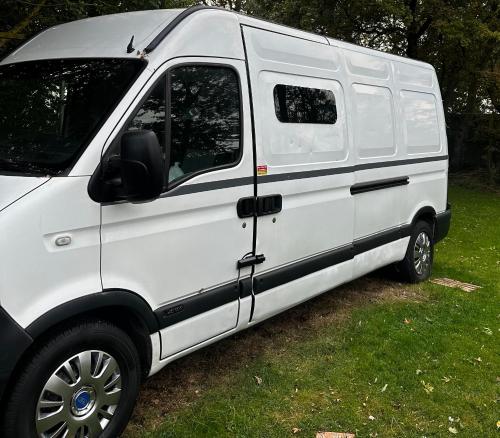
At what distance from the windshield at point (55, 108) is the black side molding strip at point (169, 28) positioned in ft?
0.39

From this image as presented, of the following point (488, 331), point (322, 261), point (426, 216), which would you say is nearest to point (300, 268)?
point (322, 261)

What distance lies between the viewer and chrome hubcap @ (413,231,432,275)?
629 cm

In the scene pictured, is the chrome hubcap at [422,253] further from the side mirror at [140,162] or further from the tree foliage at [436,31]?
the tree foliage at [436,31]

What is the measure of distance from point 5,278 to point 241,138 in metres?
1.81

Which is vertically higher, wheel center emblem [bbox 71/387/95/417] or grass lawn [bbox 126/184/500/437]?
wheel center emblem [bbox 71/387/95/417]

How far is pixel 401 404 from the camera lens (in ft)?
12.2

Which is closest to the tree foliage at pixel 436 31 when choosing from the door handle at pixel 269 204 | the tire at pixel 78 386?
the door handle at pixel 269 204

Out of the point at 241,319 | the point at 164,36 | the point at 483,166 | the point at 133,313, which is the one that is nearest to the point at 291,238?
the point at 241,319

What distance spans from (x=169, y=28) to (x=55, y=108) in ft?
2.70

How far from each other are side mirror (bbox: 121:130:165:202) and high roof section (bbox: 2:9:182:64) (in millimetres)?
717

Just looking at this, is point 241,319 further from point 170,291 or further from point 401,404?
point 401,404

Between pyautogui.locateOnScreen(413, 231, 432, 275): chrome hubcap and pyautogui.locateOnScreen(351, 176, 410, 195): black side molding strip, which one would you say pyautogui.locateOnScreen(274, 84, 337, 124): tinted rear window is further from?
pyautogui.locateOnScreen(413, 231, 432, 275): chrome hubcap

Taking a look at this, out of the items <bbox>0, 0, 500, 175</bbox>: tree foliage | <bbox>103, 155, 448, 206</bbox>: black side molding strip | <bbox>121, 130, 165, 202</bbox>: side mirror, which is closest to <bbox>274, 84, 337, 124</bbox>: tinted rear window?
<bbox>103, 155, 448, 206</bbox>: black side molding strip

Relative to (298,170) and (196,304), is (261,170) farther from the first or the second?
(196,304)
